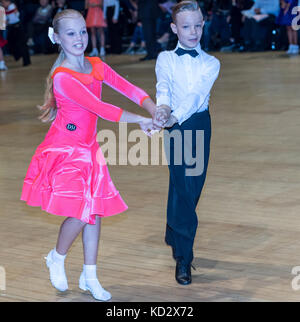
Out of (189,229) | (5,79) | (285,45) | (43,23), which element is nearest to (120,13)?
(43,23)

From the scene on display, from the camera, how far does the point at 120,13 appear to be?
18203mm

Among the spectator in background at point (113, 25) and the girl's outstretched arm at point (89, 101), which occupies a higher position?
the girl's outstretched arm at point (89, 101)

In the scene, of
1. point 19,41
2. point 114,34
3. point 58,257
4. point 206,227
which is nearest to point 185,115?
point 58,257

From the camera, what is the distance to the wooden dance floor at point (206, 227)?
3.53 metres

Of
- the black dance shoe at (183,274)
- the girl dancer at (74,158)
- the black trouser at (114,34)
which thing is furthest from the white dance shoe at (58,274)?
the black trouser at (114,34)

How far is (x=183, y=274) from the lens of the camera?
11.7ft

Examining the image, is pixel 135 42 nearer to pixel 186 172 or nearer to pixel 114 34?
pixel 114 34

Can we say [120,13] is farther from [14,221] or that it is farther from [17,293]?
[17,293]

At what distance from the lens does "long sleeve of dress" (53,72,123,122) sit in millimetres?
3275

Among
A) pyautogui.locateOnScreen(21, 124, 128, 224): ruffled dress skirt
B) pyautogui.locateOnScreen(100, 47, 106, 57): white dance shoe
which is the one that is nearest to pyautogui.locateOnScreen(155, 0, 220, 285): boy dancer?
pyautogui.locateOnScreen(21, 124, 128, 224): ruffled dress skirt

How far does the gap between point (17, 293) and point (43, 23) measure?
15509mm

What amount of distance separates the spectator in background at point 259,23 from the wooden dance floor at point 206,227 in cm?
792

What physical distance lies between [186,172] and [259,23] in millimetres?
12843

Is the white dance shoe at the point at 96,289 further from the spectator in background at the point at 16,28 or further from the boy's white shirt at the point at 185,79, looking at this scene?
the spectator in background at the point at 16,28
